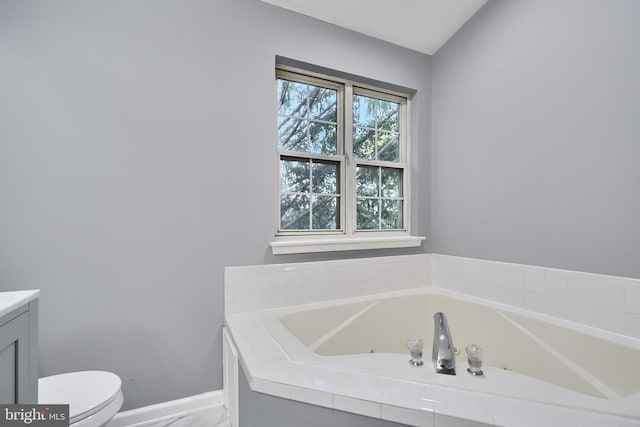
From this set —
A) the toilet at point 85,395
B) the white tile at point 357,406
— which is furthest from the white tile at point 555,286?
the toilet at point 85,395

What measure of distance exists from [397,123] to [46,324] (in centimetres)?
252

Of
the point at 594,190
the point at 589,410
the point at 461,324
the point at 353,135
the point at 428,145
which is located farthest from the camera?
the point at 428,145

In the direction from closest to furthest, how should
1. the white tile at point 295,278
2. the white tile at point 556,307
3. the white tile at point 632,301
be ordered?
the white tile at point 632,301
the white tile at point 556,307
the white tile at point 295,278

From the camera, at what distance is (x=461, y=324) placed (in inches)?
73.9

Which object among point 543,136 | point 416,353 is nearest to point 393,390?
point 416,353

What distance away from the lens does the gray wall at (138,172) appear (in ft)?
4.13

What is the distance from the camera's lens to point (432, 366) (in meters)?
1.15

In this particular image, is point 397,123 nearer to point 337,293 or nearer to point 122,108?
point 337,293

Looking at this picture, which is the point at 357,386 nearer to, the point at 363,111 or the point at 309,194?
the point at 309,194

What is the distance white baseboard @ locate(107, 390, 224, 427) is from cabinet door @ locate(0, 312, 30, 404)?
0.65 metres

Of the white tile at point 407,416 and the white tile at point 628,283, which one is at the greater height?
the white tile at point 628,283

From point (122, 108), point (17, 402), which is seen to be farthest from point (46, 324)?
point (122, 108)

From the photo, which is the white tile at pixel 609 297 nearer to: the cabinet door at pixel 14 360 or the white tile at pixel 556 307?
the white tile at pixel 556 307

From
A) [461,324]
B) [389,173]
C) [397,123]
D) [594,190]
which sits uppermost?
[397,123]
